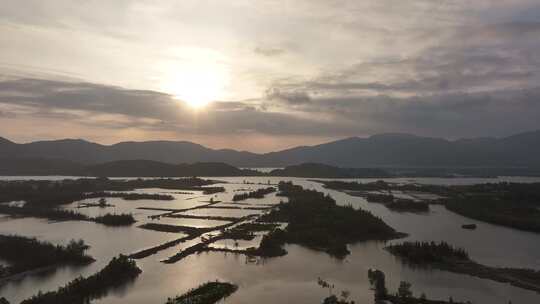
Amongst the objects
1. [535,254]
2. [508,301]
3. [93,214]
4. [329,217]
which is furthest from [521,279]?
[93,214]

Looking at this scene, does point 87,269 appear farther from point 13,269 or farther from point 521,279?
point 521,279

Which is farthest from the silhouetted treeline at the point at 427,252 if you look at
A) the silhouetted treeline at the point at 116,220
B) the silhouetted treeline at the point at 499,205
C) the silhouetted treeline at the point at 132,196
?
the silhouetted treeline at the point at 132,196

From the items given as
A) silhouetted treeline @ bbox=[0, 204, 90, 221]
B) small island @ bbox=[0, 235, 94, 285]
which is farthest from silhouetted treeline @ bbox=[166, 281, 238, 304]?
silhouetted treeline @ bbox=[0, 204, 90, 221]

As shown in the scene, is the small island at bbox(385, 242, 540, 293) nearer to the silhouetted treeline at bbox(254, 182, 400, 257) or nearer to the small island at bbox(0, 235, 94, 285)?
the silhouetted treeline at bbox(254, 182, 400, 257)

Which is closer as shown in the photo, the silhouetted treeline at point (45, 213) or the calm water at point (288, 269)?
the calm water at point (288, 269)

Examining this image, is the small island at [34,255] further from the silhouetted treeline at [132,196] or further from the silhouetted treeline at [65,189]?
the silhouetted treeline at [132,196]

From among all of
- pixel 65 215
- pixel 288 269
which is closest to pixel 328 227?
pixel 288 269
